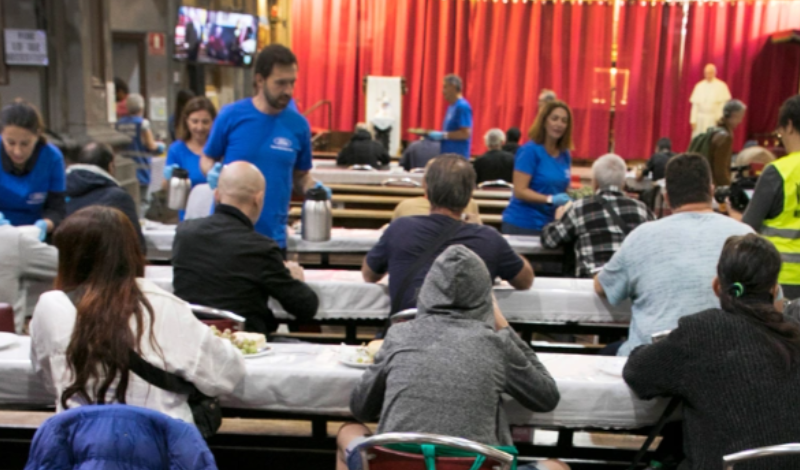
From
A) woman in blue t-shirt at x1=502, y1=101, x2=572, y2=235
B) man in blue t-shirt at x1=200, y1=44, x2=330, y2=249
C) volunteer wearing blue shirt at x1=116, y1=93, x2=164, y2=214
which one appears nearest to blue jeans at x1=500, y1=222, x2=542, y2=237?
woman in blue t-shirt at x1=502, y1=101, x2=572, y2=235

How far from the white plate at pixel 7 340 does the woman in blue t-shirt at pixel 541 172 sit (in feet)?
9.18

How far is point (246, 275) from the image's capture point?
2.94 m

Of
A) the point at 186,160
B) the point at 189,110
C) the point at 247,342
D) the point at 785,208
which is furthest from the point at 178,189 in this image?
the point at 785,208

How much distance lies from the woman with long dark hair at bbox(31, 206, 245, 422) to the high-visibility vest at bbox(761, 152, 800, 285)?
7.67ft

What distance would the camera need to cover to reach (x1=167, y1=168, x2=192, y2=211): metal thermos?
432 centimetres

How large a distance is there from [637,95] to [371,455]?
13.6 metres

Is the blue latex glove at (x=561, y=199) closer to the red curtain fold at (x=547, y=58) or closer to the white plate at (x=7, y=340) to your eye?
the white plate at (x=7, y=340)

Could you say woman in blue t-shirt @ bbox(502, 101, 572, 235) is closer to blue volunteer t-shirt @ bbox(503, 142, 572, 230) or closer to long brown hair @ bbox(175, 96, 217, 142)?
blue volunteer t-shirt @ bbox(503, 142, 572, 230)

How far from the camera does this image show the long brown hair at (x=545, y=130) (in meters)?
4.68

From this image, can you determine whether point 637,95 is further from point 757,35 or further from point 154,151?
point 154,151

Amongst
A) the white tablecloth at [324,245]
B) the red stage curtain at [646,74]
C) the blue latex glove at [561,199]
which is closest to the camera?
the white tablecloth at [324,245]

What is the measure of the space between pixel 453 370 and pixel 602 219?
1.93 meters

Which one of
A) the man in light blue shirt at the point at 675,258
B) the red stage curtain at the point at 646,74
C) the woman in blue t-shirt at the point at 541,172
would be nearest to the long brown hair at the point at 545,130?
the woman in blue t-shirt at the point at 541,172

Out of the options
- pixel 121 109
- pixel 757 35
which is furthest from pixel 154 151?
pixel 757 35
